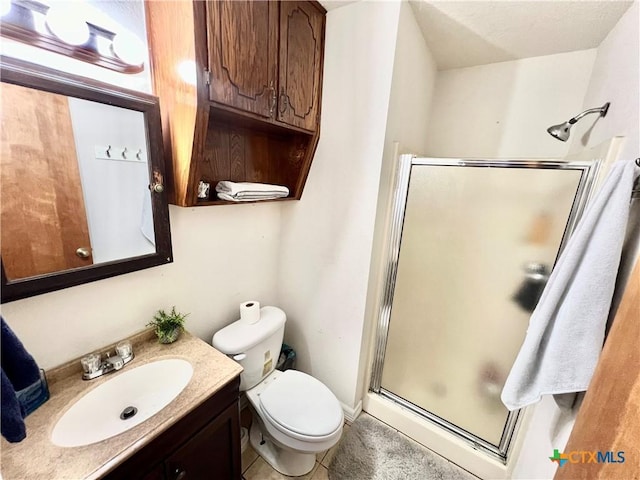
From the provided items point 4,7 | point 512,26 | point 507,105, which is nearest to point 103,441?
point 4,7

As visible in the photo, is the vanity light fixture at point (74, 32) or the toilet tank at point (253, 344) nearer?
the vanity light fixture at point (74, 32)

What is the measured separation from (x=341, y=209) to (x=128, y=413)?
1305mm

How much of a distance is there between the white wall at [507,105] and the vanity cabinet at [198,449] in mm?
2067

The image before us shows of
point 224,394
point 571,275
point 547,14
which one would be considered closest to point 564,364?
point 571,275

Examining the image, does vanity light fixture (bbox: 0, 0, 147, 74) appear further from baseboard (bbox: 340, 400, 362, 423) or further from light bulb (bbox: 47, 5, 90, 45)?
baseboard (bbox: 340, 400, 362, 423)

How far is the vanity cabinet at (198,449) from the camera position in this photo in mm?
791

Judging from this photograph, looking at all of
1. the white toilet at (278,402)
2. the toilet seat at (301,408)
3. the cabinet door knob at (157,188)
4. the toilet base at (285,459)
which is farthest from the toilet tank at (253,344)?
the cabinet door knob at (157,188)

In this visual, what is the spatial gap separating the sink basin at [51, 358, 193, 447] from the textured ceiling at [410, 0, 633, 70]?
2.01 metres

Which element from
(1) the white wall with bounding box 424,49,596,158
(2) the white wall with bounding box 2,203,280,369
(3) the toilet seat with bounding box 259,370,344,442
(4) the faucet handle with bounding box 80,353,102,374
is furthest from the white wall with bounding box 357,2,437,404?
(4) the faucet handle with bounding box 80,353,102,374

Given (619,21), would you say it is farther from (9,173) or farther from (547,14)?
(9,173)

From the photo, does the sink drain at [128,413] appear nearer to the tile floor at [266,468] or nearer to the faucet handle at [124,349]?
the faucet handle at [124,349]

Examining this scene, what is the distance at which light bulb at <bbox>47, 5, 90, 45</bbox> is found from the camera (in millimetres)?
765

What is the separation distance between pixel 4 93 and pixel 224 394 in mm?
1169

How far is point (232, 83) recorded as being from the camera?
1.03 meters
